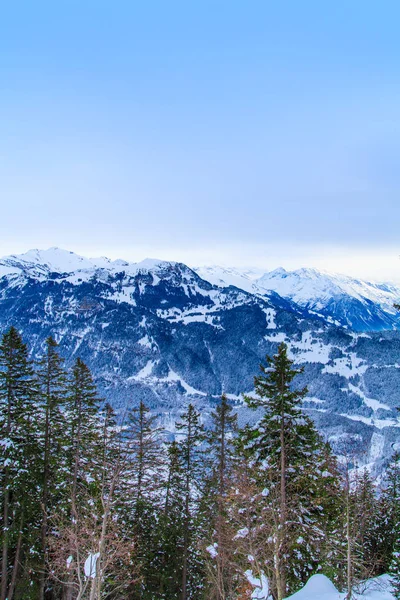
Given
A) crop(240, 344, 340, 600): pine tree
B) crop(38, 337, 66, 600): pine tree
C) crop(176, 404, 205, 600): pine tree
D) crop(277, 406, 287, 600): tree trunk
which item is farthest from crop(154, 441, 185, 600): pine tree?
crop(277, 406, 287, 600): tree trunk

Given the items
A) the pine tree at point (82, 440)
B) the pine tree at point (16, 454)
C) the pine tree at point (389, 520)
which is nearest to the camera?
the pine tree at point (16, 454)

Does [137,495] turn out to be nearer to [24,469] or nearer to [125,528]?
[125,528]

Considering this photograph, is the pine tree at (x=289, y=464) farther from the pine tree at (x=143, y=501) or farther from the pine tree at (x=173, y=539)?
the pine tree at (x=173, y=539)

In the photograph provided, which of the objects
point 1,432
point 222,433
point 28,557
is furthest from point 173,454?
point 1,432

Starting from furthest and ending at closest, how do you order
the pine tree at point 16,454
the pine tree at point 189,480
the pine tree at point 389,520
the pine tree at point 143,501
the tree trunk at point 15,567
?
the pine tree at point 389,520 < the pine tree at point 189,480 < the pine tree at point 143,501 < the tree trunk at point 15,567 < the pine tree at point 16,454

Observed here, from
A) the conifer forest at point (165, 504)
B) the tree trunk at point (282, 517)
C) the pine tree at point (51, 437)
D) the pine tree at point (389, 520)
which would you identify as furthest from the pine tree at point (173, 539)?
the pine tree at point (389, 520)

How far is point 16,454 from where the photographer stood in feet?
91.7

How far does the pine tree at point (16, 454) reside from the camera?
90.7 feet

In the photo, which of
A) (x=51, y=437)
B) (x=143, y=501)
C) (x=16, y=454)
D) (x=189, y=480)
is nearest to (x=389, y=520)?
(x=189, y=480)

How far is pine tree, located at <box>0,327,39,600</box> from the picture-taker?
27.6 meters

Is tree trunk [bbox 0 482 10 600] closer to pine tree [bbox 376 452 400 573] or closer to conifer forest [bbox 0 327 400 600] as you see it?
conifer forest [bbox 0 327 400 600]

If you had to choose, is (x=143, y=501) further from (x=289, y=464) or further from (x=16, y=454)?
(x=289, y=464)

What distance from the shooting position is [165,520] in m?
35.0

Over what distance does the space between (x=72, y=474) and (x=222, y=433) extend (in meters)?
11.1
